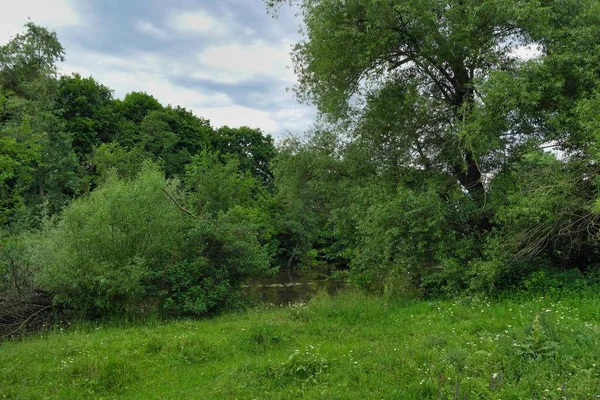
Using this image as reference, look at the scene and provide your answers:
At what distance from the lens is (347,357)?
19.6 ft

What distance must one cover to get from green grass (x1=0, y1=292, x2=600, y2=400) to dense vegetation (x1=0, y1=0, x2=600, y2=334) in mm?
1809

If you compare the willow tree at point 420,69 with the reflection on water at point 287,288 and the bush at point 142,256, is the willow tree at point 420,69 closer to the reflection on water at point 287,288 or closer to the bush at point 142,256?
the bush at point 142,256

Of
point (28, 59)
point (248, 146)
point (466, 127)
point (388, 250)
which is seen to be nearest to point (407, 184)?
point (388, 250)

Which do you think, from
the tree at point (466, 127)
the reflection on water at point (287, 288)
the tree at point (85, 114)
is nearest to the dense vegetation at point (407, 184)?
the tree at point (466, 127)

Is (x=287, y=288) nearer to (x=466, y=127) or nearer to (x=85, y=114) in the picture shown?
(x=466, y=127)

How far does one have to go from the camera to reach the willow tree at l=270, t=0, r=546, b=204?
9.58 metres

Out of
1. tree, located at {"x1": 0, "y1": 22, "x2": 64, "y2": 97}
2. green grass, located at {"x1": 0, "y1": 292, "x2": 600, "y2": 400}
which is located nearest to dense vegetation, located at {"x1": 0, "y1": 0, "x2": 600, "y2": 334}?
green grass, located at {"x1": 0, "y1": 292, "x2": 600, "y2": 400}

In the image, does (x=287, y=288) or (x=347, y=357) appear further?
(x=287, y=288)

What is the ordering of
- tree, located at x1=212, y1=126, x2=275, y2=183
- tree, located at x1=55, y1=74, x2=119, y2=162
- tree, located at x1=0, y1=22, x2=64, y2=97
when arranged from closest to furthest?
tree, located at x1=0, y1=22, x2=64, y2=97
tree, located at x1=55, y1=74, x2=119, y2=162
tree, located at x1=212, y1=126, x2=275, y2=183

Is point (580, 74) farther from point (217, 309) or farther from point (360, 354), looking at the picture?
point (217, 309)

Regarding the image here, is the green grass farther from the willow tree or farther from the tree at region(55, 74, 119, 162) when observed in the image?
the tree at region(55, 74, 119, 162)

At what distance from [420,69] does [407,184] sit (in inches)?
143

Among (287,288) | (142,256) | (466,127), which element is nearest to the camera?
(466,127)

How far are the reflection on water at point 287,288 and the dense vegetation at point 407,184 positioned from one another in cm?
325
